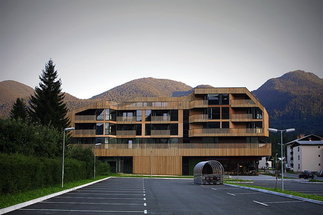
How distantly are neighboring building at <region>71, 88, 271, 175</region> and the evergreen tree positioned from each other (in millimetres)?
12593

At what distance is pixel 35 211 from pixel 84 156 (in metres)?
34.7

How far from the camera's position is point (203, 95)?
82125 millimetres

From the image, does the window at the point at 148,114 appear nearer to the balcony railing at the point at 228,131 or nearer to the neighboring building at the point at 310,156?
the balcony railing at the point at 228,131

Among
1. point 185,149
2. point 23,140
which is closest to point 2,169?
point 23,140

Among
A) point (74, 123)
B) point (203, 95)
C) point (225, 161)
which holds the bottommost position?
point (225, 161)

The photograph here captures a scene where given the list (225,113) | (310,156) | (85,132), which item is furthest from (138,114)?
(310,156)

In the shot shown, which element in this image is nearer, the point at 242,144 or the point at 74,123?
the point at 242,144

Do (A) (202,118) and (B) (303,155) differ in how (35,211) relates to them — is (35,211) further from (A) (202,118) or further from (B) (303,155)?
→ (B) (303,155)

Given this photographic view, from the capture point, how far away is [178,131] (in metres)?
83.4

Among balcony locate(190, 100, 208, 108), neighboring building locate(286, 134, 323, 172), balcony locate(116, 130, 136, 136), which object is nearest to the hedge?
balcony locate(190, 100, 208, 108)

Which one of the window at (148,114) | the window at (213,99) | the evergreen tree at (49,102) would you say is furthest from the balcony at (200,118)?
the evergreen tree at (49,102)

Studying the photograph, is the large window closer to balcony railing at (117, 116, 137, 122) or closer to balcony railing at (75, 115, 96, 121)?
balcony railing at (117, 116, 137, 122)

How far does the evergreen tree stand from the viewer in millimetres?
69062

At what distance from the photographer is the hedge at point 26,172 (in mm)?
22266
